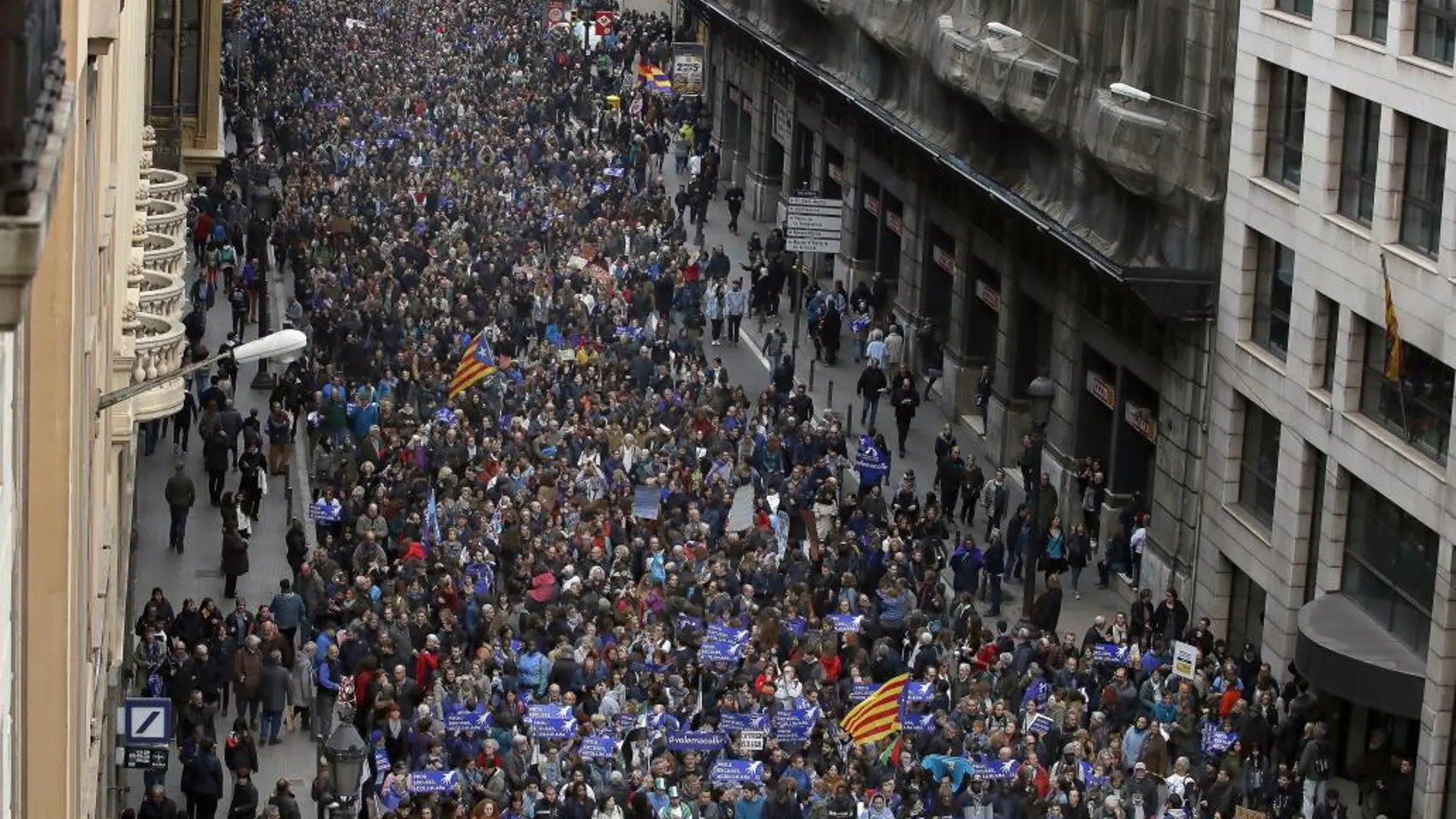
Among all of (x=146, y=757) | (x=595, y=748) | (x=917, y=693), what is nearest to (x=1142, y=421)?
(x=917, y=693)

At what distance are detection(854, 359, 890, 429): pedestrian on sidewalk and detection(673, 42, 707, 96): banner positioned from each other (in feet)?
114

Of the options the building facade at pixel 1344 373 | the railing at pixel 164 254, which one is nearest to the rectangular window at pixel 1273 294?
the building facade at pixel 1344 373

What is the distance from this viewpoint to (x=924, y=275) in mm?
61375

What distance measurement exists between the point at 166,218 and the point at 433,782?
37.8ft

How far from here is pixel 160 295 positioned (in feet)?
113

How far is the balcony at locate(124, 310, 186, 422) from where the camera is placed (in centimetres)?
3241

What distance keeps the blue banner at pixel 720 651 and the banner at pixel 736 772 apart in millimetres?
4238

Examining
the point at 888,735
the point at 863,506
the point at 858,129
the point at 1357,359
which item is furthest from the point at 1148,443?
the point at 858,129

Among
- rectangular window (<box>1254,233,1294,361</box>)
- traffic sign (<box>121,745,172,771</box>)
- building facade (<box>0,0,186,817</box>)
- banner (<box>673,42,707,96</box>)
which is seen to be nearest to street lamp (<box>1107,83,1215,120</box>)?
rectangular window (<box>1254,233,1294,361</box>)

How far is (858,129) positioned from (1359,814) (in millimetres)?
35351

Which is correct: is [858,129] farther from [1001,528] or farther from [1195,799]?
[1195,799]

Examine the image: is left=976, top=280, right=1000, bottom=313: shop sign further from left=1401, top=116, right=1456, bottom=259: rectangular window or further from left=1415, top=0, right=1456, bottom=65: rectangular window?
left=1415, top=0, right=1456, bottom=65: rectangular window

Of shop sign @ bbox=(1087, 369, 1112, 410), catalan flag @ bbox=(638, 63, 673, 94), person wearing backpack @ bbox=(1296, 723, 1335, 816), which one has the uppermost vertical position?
catalan flag @ bbox=(638, 63, 673, 94)

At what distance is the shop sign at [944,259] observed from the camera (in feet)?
195
